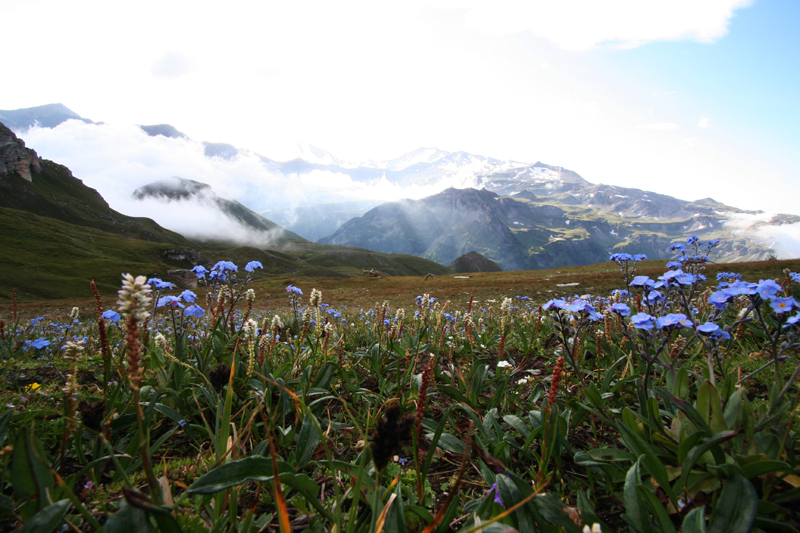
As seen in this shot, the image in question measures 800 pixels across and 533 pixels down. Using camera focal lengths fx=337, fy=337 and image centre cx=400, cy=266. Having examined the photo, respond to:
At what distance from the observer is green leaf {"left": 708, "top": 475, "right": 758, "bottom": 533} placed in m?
1.91

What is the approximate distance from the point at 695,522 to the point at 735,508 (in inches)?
12.8

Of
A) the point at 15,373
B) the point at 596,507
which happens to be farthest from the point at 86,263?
the point at 596,507

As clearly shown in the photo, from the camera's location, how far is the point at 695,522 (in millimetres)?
1893

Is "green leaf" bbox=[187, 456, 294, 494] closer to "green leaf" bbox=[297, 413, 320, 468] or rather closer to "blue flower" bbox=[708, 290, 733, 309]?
"green leaf" bbox=[297, 413, 320, 468]

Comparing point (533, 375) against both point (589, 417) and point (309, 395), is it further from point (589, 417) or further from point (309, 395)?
point (309, 395)

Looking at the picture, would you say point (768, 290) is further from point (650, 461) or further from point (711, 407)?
point (650, 461)

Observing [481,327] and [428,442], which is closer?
[428,442]

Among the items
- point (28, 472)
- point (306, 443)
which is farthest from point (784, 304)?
point (28, 472)

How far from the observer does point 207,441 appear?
124 inches

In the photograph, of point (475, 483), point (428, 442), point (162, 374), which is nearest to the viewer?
point (475, 483)

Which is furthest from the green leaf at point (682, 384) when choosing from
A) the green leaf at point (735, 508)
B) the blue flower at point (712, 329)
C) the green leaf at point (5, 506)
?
the green leaf at point (5, 506)

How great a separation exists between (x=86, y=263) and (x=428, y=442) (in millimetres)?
140301

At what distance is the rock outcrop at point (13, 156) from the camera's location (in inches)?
5846

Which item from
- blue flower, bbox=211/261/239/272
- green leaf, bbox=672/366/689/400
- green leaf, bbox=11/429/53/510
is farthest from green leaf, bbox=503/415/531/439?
blue flower, bbox=211/261/239/272
